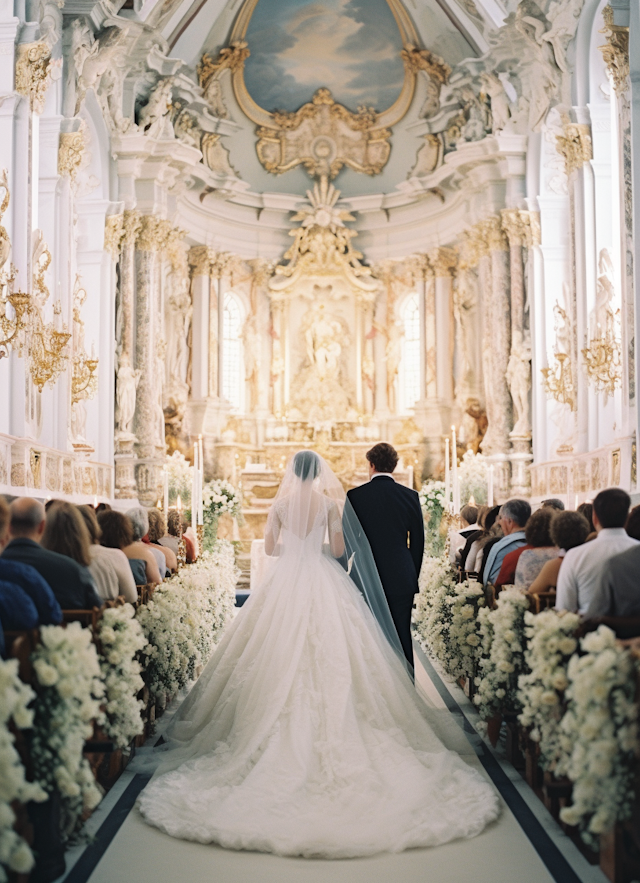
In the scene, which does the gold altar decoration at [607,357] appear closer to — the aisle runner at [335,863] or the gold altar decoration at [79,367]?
the gold altar decoration at [79,367]

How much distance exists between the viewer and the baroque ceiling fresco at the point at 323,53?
71.8 ft

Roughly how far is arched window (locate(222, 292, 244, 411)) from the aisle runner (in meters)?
19.2

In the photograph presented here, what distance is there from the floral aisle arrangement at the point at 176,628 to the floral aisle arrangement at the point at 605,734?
3.20 m

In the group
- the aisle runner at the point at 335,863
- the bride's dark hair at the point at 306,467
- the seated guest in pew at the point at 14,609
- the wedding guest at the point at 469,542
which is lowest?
the aisle runner at the point at 335,863

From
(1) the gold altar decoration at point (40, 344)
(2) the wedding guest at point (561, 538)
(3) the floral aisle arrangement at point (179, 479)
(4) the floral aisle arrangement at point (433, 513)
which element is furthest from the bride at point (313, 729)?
(3) the floral aisle arrangement at point (179, 479)

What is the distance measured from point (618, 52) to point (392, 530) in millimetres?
7229

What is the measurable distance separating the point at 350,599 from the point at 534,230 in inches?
530

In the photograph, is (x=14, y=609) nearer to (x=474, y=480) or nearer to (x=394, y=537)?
(x=394, y=537)

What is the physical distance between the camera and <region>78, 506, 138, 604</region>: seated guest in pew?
625 centimetres

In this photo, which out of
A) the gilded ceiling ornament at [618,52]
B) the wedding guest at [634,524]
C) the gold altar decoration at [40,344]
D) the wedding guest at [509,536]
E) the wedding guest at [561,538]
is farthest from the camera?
the gold altar decoration at [40,344]

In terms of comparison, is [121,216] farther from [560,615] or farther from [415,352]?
[560,615]

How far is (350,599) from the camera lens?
6.77m

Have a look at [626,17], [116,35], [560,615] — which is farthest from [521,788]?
[116,35]

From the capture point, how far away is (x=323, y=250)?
23.8 meters
